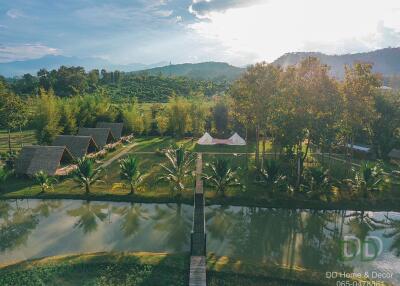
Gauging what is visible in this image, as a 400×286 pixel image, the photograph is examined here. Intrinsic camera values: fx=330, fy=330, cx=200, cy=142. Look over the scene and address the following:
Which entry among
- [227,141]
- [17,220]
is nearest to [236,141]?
[227,141]

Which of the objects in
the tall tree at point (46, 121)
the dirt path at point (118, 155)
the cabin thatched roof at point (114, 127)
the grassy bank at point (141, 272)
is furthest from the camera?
the cabin thatched roof at point (114, 127)

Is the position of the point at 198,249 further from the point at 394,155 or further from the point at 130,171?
the point at 394,155

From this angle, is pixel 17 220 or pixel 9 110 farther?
pixel 9 110

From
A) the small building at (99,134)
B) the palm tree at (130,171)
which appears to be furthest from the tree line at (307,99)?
the small building at (99,134)

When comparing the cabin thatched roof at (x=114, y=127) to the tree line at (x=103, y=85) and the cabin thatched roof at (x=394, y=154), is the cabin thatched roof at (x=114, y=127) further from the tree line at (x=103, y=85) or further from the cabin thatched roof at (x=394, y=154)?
the cabin thatched roof at (x=394, y=154)

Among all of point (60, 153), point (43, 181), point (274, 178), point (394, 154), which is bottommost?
point (43, 181)

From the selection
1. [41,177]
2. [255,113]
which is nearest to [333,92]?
[255,113]
